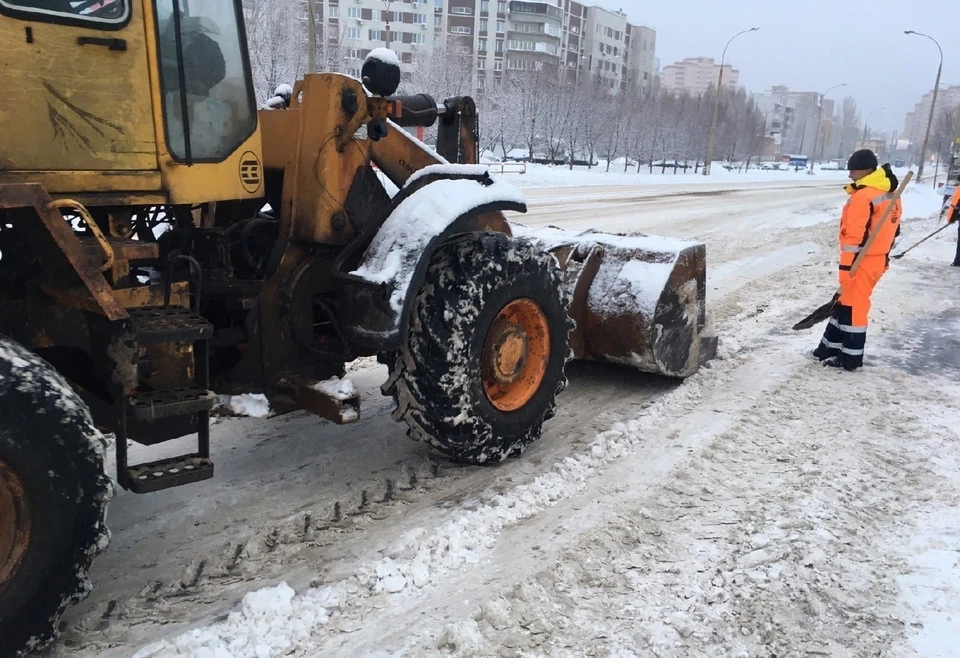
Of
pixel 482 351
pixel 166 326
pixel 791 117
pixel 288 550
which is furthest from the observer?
pixel 791 117

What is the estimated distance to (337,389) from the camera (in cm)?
373

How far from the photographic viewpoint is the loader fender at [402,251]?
362 centimetres

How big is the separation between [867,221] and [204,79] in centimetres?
538

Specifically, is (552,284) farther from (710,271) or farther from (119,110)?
(710,271)

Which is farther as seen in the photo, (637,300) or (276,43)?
(276,43)

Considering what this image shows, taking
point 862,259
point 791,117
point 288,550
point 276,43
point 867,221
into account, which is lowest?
point 288,550

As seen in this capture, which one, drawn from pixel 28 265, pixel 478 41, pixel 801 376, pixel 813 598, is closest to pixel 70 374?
pixel 28 265

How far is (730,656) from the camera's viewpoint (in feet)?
9.11

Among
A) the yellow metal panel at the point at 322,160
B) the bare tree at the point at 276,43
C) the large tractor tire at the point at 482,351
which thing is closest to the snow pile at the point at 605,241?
the large tractor tire at the point at 482,351

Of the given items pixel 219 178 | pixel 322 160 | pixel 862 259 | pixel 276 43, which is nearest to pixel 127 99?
pixel 219 178

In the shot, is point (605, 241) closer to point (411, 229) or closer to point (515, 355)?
point (515, 355)

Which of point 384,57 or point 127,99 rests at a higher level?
point 384,57

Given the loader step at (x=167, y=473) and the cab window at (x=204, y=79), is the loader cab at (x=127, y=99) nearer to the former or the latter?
the cab window at (x=204, y=79)

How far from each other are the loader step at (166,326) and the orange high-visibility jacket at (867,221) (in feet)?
17.5
